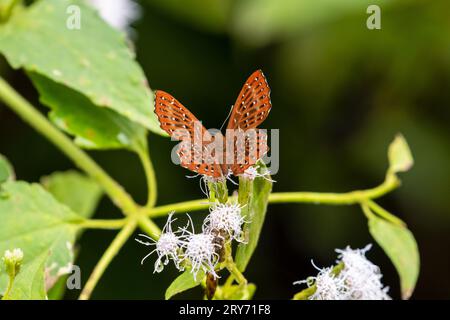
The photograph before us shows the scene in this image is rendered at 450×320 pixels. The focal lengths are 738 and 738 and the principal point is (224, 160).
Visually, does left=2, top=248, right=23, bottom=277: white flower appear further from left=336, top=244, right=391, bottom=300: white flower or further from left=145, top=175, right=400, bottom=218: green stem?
left=336, top=244, right=391, bottom=300: white flower

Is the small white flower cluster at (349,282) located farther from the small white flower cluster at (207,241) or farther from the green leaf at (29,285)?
the green leaf at (29,285)

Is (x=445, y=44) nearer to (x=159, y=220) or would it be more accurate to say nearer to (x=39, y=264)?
(x=159, y=220)

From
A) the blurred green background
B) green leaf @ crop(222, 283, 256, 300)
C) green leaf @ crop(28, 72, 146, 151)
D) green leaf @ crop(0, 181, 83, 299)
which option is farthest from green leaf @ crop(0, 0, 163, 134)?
the blurred green background

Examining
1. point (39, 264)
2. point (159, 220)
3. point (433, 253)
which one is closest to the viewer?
point (39, 264)

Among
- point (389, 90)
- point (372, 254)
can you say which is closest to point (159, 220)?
point (372, 254)
